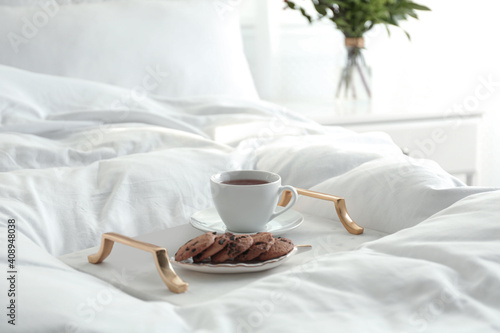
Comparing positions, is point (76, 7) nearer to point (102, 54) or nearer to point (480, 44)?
point (102, 54)

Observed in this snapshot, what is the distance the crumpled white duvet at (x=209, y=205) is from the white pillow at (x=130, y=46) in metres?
0.21

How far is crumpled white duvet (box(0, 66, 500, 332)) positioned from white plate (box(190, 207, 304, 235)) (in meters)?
0.07

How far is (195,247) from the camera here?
674mm

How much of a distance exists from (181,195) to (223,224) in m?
0.22

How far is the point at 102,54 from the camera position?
1.83 m

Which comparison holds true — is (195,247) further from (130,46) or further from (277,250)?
(130,46)

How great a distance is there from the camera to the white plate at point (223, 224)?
79cm

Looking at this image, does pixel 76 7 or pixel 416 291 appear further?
pixel 76 7

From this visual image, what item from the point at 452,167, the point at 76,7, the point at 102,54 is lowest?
the point at 452,167

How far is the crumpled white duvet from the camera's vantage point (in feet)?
1.75

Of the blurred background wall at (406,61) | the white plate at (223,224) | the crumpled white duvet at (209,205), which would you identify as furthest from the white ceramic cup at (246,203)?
the blurred background wall at (406,61)

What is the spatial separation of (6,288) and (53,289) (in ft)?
0.15

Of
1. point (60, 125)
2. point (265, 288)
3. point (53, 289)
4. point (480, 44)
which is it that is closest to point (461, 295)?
point (265, 288)

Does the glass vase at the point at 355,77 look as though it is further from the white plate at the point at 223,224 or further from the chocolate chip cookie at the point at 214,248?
the chocolate chip cookie at the point at 214,248
